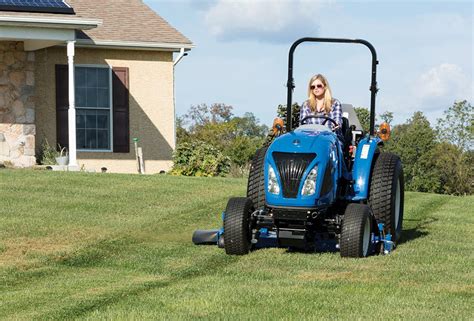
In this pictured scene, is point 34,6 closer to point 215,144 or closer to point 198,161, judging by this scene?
point 198,161

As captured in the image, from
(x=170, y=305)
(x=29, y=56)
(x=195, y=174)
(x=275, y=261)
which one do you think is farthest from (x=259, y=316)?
(x=29, y=56)

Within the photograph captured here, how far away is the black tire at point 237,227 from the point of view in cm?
876

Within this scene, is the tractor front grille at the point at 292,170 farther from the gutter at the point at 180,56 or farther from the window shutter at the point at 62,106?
the gutter at the point at 180,56

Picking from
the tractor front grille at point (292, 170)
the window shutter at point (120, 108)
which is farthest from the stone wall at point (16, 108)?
the tractor front grille at point (292, 170)

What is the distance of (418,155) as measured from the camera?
5834 cm

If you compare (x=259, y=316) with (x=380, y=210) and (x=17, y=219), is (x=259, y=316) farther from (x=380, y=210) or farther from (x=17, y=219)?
(x=17, y=219)

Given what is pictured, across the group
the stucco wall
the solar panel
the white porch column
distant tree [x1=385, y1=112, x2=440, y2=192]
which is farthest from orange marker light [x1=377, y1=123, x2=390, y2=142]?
distant tree [x1=385, y1=112, x2=440, y2=192]

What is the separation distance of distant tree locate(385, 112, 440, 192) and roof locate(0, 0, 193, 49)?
109 ft

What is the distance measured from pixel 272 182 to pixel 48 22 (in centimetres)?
1203

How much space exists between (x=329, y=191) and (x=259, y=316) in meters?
2.81

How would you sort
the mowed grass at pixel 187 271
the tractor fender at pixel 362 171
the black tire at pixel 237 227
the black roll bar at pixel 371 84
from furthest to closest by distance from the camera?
the black roll bar at pixel 371 84
the tractor fender at pixel 362 171
the black tire at pixel 237 227
the mowed grass at pixel 187 271

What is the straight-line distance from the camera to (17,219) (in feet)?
38.9

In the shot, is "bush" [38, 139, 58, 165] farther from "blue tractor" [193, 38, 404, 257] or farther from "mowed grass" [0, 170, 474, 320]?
"blue tractor" [193, 38, 404, 257]

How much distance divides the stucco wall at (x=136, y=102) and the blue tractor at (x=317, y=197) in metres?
12.4
